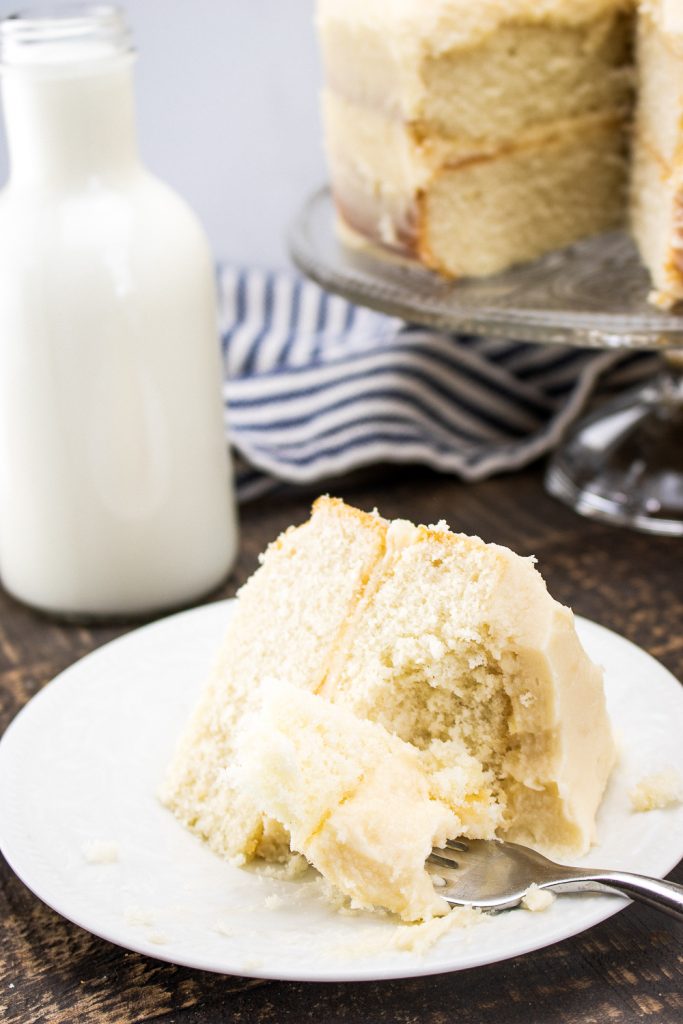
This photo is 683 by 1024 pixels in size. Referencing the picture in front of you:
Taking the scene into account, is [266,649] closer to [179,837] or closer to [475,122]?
[179,837]

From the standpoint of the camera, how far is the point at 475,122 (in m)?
1.46

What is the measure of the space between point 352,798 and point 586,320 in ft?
2.19

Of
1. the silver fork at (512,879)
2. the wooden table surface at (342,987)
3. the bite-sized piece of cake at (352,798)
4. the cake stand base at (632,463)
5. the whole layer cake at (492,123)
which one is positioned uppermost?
the whole layer cake at (492,123)

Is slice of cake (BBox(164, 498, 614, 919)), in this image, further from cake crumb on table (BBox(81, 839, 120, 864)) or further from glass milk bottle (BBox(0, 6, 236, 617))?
glass milk bottle (BBox(0, 6, 236, 617))

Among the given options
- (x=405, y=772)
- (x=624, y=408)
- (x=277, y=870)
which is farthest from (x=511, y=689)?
(x=624, y=408)

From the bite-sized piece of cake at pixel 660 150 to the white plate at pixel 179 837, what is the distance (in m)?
0.51

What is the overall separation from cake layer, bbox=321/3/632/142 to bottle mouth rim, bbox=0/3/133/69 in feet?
1.23

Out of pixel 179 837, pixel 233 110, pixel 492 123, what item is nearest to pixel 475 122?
pixel 492 123

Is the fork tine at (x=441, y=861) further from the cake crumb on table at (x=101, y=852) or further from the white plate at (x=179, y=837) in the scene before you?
the cake crumb on table at (x=101, y=852)

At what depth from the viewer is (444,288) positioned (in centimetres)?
142

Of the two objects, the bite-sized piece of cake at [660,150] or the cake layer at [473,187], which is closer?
the bite-sized piece of cake at [660,150]

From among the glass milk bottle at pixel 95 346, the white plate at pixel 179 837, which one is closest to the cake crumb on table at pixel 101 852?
the white plate at pixel 179 837

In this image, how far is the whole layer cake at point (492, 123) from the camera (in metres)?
1.38

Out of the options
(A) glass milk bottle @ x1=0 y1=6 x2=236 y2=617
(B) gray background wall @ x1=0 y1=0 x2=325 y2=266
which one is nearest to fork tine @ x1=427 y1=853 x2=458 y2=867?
(A) glass milk bottle @ x1=0 y1=6 x2=236 y2=617
